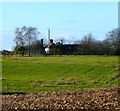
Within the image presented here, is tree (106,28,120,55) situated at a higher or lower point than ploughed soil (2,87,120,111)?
higher

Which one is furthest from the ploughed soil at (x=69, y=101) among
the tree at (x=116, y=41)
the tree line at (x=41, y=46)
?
the tree line at (x=41, y=46)

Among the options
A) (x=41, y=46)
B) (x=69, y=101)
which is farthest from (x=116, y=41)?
(x=41, y=46)

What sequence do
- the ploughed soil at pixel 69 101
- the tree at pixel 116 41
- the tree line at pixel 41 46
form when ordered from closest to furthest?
the ploughed soil at pixel 69 101, the tree at pixel 116 41, the tree line at pixel 41 46

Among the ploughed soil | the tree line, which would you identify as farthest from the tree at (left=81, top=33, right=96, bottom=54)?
the ploughed soil

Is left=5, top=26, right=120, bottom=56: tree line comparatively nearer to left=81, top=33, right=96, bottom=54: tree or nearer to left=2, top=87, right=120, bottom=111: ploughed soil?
left=81, top=33, right=96, bottom=54: tree

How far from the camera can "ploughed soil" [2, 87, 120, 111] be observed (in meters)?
13.5

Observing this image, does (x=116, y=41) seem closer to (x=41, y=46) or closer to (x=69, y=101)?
(x=69, y=101)

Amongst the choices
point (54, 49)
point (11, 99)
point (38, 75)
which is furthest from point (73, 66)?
point (54, 49)

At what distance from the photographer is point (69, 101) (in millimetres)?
14305

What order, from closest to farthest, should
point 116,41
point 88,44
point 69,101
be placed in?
point 69,101 → point 116,41 → point 88,44

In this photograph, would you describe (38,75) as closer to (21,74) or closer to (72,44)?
(21,74)

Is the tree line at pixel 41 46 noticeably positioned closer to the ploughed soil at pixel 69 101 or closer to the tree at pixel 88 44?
the tree at pixel 88 44

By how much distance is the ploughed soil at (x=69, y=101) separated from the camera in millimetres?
13477

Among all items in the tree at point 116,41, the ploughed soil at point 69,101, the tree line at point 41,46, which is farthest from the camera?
the tree line at point 41,46
